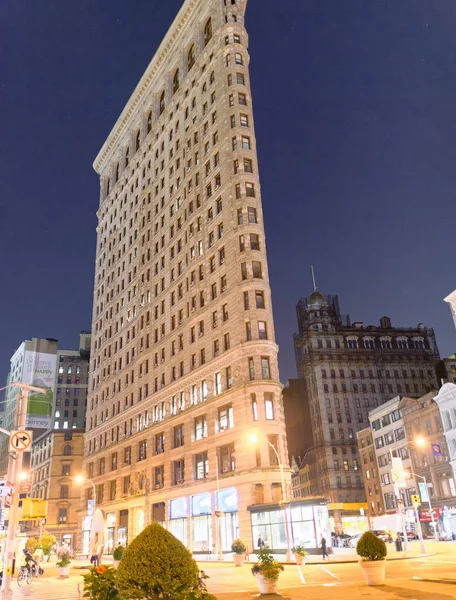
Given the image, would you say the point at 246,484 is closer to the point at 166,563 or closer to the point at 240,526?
the point at 240,526

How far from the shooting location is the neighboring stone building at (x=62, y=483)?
107250 mm

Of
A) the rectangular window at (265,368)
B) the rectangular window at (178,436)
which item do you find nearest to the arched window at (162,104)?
the rectangular window at (265,368)

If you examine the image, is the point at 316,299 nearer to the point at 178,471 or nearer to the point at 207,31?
the point at 207,31

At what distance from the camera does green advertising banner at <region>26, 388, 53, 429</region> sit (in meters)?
118

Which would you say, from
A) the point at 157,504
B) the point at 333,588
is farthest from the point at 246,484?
the point at 333,588

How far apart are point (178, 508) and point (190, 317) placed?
23326 millimetres

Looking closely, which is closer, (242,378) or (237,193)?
(242,378)

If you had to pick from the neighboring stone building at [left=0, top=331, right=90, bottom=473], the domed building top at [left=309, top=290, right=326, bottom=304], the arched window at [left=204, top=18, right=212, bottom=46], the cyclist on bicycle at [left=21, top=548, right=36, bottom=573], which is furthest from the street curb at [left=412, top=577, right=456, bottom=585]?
the domed building top at [left=309, top=290, right=326, bottom=304]

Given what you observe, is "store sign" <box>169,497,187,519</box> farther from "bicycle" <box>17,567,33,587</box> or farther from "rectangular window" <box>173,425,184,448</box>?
"bicycle" <box>17,567,33,587</box>

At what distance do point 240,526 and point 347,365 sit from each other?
3591 inches

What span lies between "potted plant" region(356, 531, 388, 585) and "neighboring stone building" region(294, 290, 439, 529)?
10198 cm

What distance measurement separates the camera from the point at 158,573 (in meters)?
10.3

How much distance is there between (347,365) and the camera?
13738cm

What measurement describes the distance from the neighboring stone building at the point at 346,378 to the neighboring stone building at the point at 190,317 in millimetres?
60029
